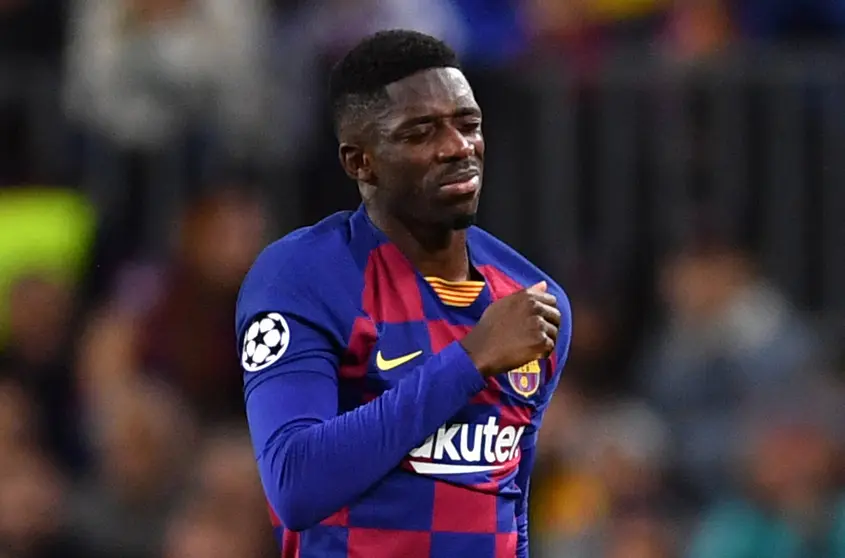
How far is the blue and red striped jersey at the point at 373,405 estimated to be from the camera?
305cm

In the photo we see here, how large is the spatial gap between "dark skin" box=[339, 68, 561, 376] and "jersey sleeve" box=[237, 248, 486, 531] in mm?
126

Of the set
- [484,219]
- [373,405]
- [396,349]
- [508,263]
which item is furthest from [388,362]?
[484,219]

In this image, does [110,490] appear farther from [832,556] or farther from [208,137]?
[832,556]

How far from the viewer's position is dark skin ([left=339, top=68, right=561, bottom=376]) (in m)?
3.18

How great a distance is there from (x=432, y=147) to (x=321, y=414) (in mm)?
564

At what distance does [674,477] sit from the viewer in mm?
6594

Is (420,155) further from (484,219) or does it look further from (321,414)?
(484,219)

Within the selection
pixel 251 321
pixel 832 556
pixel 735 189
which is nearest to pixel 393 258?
pixel 251 321

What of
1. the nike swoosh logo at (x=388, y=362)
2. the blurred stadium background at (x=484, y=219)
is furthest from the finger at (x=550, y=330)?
the blurred stadium background at (x=484, y=219)

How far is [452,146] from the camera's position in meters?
3.26

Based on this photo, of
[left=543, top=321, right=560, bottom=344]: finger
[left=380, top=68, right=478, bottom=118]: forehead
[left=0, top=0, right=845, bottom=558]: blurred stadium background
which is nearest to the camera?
[left=543, top=321, right=560, bottom=344]: finger

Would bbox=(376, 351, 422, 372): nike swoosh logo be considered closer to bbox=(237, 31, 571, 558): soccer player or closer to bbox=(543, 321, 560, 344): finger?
bbox=(237, 31, 571, 558): soccer player

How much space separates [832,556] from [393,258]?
3.16 meters

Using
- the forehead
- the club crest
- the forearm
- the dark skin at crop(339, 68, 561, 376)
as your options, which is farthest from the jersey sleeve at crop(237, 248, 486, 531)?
the forehead
